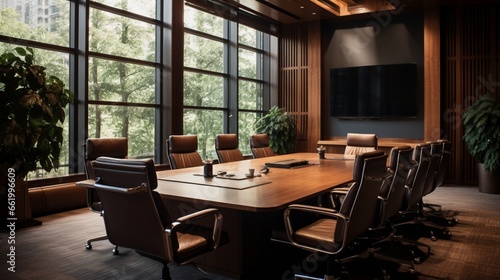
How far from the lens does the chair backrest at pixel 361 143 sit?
6.08 metres

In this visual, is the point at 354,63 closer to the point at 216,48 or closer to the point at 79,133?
the point at 216,48

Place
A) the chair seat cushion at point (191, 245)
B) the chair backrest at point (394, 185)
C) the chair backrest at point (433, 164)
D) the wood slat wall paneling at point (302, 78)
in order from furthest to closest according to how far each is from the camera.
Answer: the wood slat wall paneling at point (302, 78)
the chair backrest at point (433, 164)
the chair backrest at point (394, 185)
the chair seat cushion at point (191, 245)

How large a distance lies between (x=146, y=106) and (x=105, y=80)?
0.89 m

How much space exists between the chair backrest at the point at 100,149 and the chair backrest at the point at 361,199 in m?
2.45

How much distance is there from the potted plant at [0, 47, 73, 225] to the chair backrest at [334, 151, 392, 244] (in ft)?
11.6

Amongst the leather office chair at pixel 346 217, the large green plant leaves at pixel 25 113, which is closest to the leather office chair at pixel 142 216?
the leather office chair at pixel 346 217

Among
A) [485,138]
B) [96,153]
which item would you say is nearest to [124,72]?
[96,153]

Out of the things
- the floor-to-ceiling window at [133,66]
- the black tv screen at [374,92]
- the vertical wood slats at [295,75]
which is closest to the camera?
the floor-to-ceiling window at [133,66]

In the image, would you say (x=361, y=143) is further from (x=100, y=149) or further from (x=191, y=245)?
(x=191, y=245)

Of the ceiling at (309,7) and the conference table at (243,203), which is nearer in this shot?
the conference table at (243,203)

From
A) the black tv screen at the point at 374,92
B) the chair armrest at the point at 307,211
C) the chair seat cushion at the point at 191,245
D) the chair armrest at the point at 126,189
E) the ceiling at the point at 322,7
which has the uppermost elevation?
the ceiling at the point at 322,7

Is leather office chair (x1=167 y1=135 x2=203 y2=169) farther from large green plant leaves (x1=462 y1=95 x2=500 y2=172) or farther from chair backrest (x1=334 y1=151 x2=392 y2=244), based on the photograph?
large green plant leaves (x1=462 y1=95 x2=500 y2=172)

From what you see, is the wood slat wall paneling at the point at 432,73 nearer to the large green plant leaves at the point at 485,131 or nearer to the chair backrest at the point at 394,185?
the large green plant leaves at the point at 485,131

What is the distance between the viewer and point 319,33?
9.60 meters
